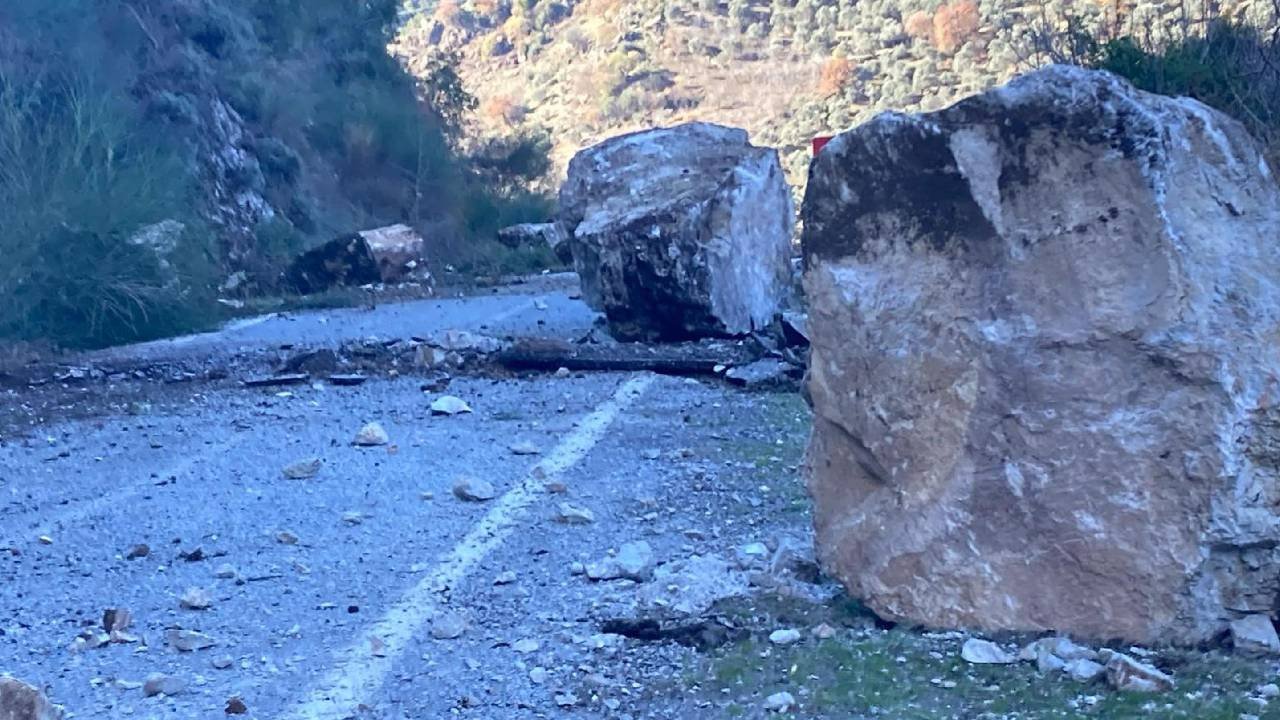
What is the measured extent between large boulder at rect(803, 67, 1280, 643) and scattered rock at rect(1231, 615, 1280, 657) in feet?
0.13

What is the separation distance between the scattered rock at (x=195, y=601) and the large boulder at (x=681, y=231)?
7.38 metres

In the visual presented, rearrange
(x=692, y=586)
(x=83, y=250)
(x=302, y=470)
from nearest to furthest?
(x=692, y=586) → (x=302, y=470) → (x=83, y=250)

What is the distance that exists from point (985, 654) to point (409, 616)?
1820mm

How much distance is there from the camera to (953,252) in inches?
194

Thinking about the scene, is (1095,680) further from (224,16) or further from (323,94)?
(323,94)

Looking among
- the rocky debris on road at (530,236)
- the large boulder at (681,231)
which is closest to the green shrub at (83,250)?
the large boulder at (681,231)

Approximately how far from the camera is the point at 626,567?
5.52m

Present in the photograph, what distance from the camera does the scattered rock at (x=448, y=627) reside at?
4.91m

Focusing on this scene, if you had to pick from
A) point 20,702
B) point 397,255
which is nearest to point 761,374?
point 20,702

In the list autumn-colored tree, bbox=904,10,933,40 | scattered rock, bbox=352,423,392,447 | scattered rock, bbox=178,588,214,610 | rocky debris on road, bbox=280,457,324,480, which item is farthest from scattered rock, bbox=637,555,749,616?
autumn-colored tree, bbox=904,10,933,40

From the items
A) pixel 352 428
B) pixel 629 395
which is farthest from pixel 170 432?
pixel 629 395

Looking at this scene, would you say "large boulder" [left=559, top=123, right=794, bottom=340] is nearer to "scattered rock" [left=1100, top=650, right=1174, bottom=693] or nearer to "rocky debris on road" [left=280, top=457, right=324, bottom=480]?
"rocky debris on road" [left=280, top=457, right=324, bottom=480]

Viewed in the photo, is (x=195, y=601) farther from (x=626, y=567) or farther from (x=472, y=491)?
(x=472, y=491)

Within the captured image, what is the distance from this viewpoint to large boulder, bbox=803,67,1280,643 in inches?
176
